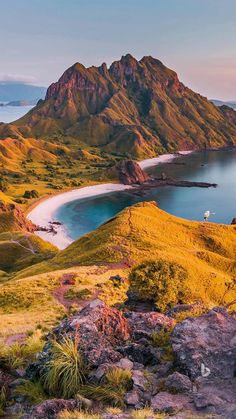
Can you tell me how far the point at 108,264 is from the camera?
2552 inches

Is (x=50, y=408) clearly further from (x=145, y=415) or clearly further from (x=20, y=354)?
(x=20, y=354)

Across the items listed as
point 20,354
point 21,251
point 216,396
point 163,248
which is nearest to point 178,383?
point 216,396

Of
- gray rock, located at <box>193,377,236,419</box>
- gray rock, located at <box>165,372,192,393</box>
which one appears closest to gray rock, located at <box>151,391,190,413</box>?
gray rock, located at <box>165,372,192,393</box>

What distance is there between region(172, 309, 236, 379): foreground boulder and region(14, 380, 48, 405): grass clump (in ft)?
20.2

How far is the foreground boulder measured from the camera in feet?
54.1

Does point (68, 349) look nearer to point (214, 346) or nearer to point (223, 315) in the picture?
point (214, 346)

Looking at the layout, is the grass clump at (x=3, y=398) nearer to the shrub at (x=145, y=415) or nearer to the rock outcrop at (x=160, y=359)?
the rock outcrop at (x=160, y=359)

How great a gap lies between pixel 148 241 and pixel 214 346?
5705cm

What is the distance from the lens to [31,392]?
628 inches

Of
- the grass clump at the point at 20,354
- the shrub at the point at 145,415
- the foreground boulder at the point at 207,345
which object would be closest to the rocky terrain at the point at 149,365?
the foreground boulder at the point at 207,345

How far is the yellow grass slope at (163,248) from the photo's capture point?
61.9 meters

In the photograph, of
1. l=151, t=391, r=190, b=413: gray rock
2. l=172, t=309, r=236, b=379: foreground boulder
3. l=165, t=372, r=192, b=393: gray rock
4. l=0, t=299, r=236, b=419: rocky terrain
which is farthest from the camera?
l=172, t=309, r=236, b=379: foreground boulder

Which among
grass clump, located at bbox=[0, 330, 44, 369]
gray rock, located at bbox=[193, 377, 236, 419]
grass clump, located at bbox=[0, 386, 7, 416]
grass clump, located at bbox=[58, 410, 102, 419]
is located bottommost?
grass clump, located at bbox=[0, 330, 44, 369]

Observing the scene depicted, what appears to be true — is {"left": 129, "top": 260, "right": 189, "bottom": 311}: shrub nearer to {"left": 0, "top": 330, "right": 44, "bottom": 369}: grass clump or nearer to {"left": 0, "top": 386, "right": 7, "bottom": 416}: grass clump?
{"left": 0, "top": 330, "right": 44, "bottom": 369}: grass clump
